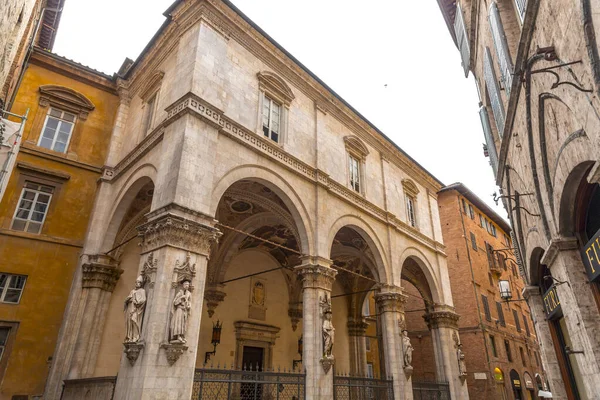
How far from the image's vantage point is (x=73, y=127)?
44.4 feet

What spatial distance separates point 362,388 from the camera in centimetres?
1363

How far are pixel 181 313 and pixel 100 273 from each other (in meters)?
5.52

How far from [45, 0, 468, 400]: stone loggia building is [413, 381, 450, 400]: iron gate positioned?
33cm

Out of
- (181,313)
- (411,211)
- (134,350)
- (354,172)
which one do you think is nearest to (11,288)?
(134,350)

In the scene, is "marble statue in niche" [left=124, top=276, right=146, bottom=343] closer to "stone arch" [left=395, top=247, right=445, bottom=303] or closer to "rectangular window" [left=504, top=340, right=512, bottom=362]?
"stone arch" [left=395, top=247, right=445, bottom=303]

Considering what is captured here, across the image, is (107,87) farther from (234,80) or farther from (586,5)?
(586,5)

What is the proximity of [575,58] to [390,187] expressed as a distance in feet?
43.9

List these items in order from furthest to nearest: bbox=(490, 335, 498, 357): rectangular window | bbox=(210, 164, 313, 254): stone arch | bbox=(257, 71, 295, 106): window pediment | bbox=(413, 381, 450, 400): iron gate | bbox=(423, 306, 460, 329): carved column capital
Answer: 1. bbox=(490, 335, 498, 357): rectangular window
2. bbox=(423, 306, 460, 329): carved column capital
3. bbox=(413, 381, 450, 400): iron gate
4. bbox=(257, 71, 295, 106): window pediment
5. bbox=(210, 164, 313, 254): stone arch

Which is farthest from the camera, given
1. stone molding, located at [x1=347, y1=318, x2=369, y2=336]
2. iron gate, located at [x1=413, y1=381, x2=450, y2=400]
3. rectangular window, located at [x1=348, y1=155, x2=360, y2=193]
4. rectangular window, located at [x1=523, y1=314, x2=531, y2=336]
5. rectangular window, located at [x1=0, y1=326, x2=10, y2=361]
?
rectangular window, located at [x1=523, y1=314, x2=531, y2=336]

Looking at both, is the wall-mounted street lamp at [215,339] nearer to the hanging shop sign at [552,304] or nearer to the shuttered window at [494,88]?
the hanging shop sign at [552,304]

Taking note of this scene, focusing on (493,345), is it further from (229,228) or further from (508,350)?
(229,228)

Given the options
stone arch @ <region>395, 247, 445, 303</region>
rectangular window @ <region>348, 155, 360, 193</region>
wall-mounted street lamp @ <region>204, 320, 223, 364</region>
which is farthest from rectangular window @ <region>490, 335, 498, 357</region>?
wall-mounted street lamp @ <region>204, 320, 223, 364</region>

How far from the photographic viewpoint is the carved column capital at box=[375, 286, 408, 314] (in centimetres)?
1453

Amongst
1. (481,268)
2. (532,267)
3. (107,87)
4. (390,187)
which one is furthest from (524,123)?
(481,268)
